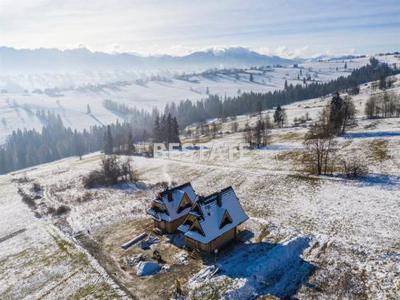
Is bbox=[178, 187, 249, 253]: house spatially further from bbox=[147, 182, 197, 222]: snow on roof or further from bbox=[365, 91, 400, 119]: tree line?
bbox=[365, 91, 400, 119]: tree line

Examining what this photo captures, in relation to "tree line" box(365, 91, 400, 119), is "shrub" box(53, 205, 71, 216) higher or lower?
lower

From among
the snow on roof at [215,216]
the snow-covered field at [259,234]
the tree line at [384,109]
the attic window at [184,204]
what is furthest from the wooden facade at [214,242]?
the tree line at [384,109]

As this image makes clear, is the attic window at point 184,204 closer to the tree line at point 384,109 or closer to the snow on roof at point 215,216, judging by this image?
the snow on roof at point 215,216

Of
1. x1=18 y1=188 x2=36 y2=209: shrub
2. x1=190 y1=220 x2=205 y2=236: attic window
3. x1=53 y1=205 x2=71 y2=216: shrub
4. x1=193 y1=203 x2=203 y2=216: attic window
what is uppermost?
x1=193 y1=203 x2=203 y2=216: attic window

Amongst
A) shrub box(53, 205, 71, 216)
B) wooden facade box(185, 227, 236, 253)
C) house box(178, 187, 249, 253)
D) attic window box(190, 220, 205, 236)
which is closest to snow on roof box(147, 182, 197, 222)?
house box(178, 187, 249, 253)

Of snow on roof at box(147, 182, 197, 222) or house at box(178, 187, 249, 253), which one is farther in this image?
snow on roof at box(147, 182, 197, 222)

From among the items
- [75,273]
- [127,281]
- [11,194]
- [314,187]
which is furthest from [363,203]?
[11,194]

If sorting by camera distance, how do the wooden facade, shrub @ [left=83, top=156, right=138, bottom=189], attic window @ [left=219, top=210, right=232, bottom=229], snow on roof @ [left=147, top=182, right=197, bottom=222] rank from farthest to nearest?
shrub @ [left=83, top=156, right=138, bottom=189], snow on roof @ [left=147, top=182, right=197, bottom=222], attic window @ [left=219, top=210, right=232, bottom=229], the wooden facade
